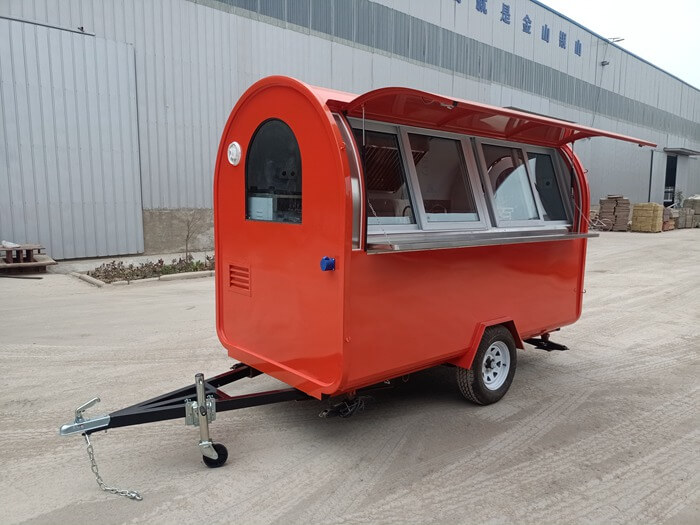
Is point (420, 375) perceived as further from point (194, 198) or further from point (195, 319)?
point (194, 198)

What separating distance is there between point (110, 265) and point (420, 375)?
836 centimetres

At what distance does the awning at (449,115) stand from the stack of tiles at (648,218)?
22269 millimetres

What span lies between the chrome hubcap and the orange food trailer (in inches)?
0.7

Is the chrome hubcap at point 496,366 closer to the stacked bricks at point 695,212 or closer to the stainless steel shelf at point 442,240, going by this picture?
the stainless steel shelf at point 442,240

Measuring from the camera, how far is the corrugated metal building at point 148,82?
435 inches

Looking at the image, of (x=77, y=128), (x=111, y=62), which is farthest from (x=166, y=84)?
(x=77, y=128)

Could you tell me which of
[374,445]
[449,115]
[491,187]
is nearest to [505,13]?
[491,187]

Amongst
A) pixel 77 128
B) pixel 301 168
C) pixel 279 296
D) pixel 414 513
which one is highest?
pixel 77 128

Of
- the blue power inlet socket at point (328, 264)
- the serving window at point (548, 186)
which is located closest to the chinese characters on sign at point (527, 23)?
the serving window at point (548, 186)

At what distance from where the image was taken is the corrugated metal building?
36.3 ft

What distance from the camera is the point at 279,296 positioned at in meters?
3.72

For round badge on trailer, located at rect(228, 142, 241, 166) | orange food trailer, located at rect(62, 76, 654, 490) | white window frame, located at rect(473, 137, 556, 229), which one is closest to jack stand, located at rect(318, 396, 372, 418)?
orange food trailer, located at rect(62, 76, 654, 490)

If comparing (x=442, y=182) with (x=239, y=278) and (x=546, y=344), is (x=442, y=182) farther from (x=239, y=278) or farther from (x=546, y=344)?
(x=546, y=344)

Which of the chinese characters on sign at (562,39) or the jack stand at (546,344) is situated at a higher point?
the chinese characters on sign at (562,39)
